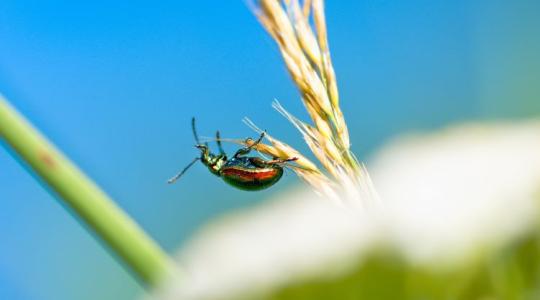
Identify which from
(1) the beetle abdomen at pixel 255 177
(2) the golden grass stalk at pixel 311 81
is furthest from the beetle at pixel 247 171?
(2) the golden grass stalk at pixel 311 81

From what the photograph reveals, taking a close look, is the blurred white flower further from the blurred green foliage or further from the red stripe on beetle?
Answer: the red stripe on beetle

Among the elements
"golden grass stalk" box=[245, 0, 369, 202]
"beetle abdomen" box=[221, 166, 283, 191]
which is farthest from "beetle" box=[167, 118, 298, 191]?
"golden grass stalk" box=[245, 0, 369, 202]

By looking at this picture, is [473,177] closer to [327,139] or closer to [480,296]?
[480,296]

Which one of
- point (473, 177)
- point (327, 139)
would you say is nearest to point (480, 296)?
point (473, 177)

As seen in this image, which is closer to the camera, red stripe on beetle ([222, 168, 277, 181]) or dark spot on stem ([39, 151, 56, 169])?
dark spot on stem ([39, 151, 56, 169])

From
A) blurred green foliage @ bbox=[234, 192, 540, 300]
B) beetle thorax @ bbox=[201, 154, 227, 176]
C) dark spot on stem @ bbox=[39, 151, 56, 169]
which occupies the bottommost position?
blurred green foliage @ bbox=[234, 192, 540, 300]

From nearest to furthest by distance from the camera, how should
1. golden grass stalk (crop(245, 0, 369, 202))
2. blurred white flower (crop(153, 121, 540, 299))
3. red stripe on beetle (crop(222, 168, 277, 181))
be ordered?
blurred white flower (crop(153, 121, 540, 299)) < golden grass stalk (crop(245, 0, 369, 202)) < red stripe on beetle (crop(222, 168, 277, 181))
